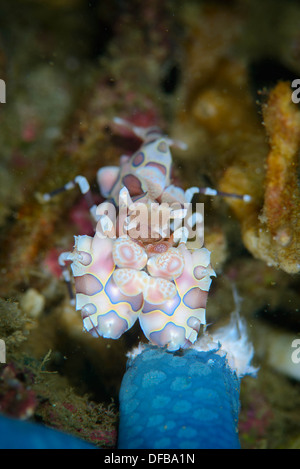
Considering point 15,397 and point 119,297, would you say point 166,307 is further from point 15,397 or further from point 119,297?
point 15,397

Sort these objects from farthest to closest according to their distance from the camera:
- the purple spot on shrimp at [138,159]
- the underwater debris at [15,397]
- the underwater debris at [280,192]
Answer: the purple spot on shrimp at [138,159]
the underwater debris at [280,192]
the underwater debris at [15,397]

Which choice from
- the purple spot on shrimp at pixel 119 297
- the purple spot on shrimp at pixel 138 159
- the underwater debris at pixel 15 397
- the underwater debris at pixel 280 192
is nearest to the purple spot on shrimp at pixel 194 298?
the purple spot on shrimp at pixel 119 297

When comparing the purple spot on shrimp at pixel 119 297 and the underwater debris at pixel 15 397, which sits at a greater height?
the purple spot on shrimp at pixel 119 297

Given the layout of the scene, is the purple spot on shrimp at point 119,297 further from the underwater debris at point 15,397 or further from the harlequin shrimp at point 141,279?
the underwater debris at point 15,397

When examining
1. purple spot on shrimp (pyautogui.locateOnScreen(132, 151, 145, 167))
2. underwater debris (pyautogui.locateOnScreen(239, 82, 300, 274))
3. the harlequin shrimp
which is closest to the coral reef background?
underwater debris (pyautogui.locateOnScreen(239, 82, 300, 274))

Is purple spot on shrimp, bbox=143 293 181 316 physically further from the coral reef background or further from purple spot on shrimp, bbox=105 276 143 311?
the coral reef background

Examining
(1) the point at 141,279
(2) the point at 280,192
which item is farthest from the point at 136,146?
(1) the point at 141,279

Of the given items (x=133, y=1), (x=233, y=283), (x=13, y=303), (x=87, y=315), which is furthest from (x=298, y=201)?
(x=133, y=1)
